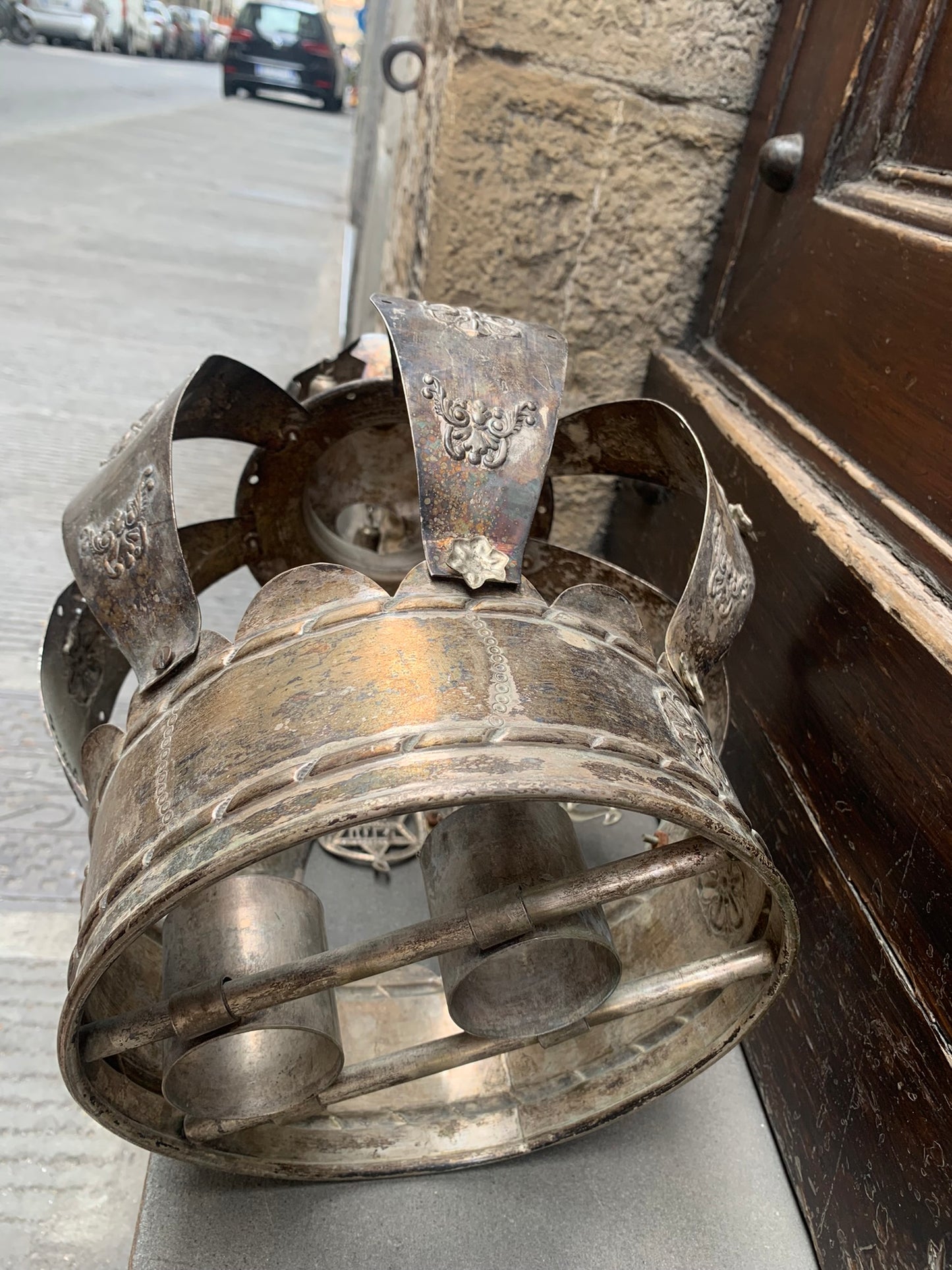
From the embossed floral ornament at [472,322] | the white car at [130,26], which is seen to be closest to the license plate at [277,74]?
the white car at [130,26]

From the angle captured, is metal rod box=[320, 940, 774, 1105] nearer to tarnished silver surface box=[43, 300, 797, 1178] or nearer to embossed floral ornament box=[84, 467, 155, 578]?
tarnished silver surface box=[43, 300, 797, 1178]

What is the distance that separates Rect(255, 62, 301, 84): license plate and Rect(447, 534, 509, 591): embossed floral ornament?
516 inches

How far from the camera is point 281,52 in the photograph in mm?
11422

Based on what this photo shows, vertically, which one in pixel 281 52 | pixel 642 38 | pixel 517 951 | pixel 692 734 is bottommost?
pixel 517 951

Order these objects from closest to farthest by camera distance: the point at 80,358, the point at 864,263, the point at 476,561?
the point at 476,561 → the point at 864,263 → the point at 80,358

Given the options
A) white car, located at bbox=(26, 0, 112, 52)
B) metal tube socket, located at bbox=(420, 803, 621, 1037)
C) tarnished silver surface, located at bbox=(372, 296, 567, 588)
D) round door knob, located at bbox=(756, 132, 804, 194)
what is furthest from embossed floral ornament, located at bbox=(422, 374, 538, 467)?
white car, located at bbox=(26, 0, 112, 52)

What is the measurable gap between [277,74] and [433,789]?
1347 centimetres

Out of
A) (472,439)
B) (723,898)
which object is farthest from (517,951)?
(472,439)

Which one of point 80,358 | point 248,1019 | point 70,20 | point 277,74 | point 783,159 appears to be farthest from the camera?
point 70,20

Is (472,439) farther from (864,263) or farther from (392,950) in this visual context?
(864,263)

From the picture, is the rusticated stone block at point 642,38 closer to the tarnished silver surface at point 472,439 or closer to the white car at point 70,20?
the tarnished silver surface at point 472,439

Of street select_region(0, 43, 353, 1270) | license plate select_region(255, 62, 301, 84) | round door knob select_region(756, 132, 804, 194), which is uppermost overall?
round door knob select_region(756, 132, 804, 194)

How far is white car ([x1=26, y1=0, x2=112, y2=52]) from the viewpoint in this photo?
1359 cm

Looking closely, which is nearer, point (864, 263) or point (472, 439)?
point (472, 439)
